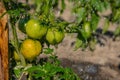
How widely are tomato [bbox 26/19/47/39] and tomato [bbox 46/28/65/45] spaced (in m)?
0.03

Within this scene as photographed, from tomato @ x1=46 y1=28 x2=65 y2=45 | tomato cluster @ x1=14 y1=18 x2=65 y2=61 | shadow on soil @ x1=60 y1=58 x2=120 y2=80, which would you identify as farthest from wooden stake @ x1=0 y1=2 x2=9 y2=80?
shadow on soil @ x1=60 y1=58 x2=120 y2=80

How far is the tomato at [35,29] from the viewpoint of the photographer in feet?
5.63

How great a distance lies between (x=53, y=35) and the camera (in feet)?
5.75

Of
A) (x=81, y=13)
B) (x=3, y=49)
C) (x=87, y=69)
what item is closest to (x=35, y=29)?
(x=3, y=49)

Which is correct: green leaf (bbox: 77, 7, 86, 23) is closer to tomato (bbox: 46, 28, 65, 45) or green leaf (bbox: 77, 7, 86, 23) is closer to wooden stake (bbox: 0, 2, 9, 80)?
tomato (bbox: 46, 28, 65, 45)

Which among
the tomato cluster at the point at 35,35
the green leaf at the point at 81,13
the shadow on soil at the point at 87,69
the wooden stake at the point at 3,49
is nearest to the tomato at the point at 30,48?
the tomato cluster at the point at 35,35

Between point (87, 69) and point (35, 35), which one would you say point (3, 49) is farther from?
point (87, 69)

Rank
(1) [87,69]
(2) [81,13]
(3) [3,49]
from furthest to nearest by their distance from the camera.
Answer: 1. (1) [87,69]
2. (2) [81,13]
3. (3) [3,49]

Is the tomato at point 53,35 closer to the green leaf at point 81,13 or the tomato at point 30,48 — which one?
the tomato at point 30,48

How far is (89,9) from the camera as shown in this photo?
3396mm

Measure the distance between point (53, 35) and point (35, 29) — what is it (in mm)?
97

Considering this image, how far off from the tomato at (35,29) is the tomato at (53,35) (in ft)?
0.09

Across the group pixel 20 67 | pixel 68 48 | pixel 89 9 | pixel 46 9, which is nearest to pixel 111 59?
pixel 68 48

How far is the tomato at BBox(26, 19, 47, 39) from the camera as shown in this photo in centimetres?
171
